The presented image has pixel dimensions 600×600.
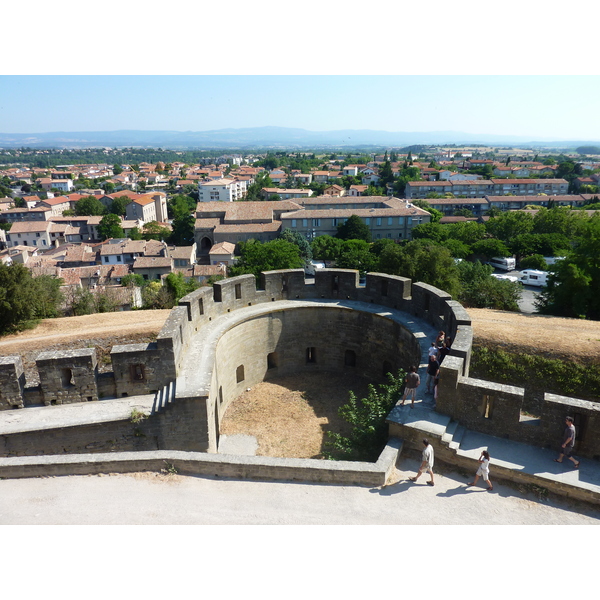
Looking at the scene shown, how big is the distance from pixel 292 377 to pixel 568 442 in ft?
29.2

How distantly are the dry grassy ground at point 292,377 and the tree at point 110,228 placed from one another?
68512 millimetres

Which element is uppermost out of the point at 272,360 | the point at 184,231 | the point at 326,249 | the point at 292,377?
the point at 272,360

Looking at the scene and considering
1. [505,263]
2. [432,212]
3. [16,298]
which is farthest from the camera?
[432,212]

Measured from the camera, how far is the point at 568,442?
7.47 metres

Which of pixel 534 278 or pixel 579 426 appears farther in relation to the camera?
Answer: pixel 534 278

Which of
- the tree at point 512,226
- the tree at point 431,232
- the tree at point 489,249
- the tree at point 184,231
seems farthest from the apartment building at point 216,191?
the tree at point 489,249

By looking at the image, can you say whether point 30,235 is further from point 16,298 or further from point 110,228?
point 16,298

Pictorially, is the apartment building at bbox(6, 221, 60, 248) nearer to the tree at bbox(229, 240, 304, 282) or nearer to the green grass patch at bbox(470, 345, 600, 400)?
the tree at bbox(229, 240, 304, 282)

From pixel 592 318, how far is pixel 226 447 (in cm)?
1562

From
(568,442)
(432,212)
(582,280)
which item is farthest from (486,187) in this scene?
(568,442)

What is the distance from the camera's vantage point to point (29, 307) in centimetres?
1491

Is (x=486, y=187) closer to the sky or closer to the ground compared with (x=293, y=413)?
closer to the sky

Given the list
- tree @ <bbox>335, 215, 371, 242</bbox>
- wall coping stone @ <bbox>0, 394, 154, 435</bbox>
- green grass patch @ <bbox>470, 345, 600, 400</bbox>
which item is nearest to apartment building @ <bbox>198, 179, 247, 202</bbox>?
tree @ <bbox>335, 215, 371, 242</bbox>

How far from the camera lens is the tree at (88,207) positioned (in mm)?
97438
